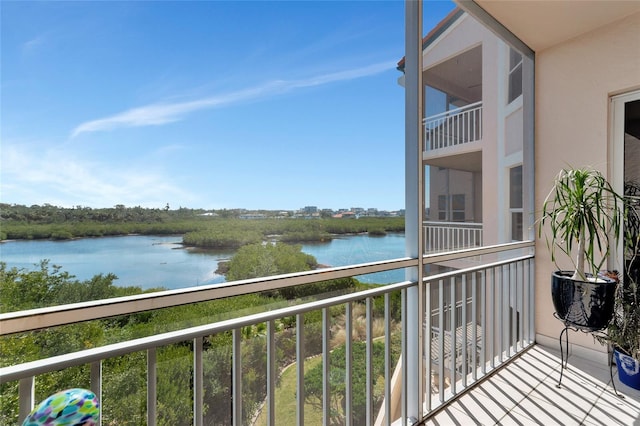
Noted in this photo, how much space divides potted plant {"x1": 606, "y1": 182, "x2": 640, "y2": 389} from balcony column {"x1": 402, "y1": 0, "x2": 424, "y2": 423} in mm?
1556

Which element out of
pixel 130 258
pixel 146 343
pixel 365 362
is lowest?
pixel 365 362

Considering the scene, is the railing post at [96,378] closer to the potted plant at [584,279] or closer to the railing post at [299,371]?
the railing post at [299,371]

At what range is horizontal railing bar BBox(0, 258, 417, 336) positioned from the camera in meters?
0.80

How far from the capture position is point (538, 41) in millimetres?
2738

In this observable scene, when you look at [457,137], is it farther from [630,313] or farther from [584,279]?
[630,313]

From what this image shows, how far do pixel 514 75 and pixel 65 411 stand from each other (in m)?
4.30

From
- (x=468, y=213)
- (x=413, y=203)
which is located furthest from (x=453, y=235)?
(x=413, y=203)

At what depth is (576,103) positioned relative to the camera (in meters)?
2.66

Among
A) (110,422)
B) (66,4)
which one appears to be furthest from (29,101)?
(110,422)

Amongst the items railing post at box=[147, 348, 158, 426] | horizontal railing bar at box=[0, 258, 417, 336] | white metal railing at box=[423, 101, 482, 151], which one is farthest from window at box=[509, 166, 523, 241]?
railing post at box=[147, 348, 158, 426]

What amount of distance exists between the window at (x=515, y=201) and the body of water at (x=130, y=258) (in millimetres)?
3300

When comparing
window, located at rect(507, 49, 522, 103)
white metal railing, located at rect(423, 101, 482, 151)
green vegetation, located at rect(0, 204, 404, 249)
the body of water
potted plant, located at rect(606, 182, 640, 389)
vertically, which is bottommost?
potted plant, located at rect(606, 182, 640, 389)

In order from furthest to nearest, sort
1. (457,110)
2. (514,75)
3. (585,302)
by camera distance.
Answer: (457,110) < (514,75) < (585,302)

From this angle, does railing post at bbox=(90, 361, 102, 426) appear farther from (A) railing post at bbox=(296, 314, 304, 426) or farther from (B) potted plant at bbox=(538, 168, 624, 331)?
(B) potted plant at bbox=(538, 168, 624, 331)
